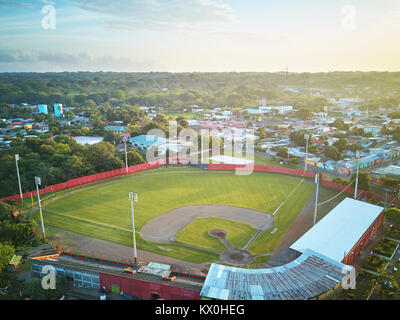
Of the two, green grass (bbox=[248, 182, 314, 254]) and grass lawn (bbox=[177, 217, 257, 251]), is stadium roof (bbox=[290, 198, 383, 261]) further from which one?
grass lawn (bbox=[177, 217, 257, 251])

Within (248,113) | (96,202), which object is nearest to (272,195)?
(96,202)

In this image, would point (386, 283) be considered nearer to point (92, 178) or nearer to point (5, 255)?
point (5, 255)

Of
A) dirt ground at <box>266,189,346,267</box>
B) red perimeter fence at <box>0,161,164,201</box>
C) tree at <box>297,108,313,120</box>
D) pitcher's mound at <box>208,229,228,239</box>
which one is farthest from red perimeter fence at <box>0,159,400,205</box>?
tree at <box>297,108,313,120</box>

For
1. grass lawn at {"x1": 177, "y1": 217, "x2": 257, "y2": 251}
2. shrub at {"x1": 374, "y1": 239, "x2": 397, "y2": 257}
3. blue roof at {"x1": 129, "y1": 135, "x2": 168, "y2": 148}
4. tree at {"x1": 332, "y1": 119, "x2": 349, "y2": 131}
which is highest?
tree at {"x1": 332, "y1": 119, "x2": 349, "y2": 131}

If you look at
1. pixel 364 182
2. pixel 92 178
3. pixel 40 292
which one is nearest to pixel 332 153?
pixel 364 182

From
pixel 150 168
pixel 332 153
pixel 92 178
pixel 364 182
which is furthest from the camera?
pixel 332 153

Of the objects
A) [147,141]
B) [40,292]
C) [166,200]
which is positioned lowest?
[166,200]

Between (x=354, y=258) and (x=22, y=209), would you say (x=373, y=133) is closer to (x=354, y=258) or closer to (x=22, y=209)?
(x=354, y=258)
